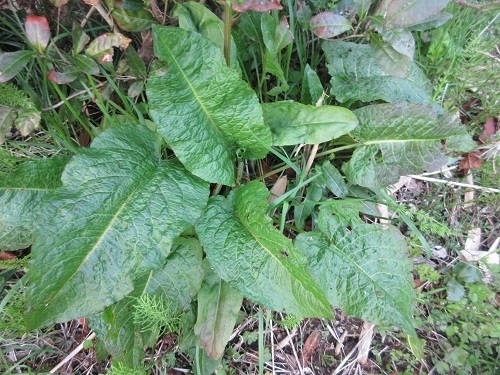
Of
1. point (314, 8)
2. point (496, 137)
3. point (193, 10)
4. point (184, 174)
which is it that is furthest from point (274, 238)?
point (496, 137)

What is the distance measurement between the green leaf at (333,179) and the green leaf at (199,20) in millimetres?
411

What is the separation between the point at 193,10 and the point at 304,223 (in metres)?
0.71

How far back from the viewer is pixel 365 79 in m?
1.34

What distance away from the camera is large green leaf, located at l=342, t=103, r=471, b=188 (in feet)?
4.09

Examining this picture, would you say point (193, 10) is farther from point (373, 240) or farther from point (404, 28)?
point (373, 240)

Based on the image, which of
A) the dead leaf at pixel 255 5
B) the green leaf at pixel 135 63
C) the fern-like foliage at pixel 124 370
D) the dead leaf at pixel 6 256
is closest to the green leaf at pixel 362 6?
the dead leaf at pixel 255 5

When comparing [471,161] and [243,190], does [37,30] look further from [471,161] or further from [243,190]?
[471,161]

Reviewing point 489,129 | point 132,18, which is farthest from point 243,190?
point 489,129

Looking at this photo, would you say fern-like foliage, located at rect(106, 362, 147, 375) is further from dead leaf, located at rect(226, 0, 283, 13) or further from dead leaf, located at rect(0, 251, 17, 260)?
dead leaf, located at rect(226, 0, 283, 13)

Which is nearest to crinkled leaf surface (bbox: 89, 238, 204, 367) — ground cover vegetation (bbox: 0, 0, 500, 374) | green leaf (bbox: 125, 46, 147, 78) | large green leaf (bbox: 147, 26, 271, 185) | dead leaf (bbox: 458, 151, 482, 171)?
ground cover vegetation (bbox: 0, 0, 500, 374)

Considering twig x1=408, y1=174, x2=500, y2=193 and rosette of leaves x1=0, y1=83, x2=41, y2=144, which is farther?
twig x1=408, y1=174, x2=500, y2=193

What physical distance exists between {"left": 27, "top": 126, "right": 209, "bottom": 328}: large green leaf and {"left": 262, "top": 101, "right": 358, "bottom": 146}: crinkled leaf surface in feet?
0.86

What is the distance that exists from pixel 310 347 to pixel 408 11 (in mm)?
1025

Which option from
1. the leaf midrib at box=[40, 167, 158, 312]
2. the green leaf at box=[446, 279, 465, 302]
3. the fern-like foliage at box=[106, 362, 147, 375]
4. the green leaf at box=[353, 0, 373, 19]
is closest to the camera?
the leaf midrib at box=[40, 167, 158, 312]
